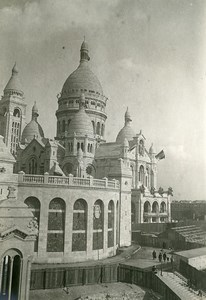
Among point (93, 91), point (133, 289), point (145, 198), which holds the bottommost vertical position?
point (133, 289)

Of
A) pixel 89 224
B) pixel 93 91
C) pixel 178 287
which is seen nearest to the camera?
pixel 178 287

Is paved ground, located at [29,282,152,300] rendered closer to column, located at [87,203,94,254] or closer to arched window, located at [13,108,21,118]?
column, located at [87,203,94,254]

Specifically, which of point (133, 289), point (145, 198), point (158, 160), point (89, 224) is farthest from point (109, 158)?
point (133, 289)

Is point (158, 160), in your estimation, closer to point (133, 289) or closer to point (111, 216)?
point (111, 216)

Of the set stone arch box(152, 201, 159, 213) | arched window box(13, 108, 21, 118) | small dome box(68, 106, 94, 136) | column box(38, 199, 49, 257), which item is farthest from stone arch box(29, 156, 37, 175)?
stone arch box(152, 201, 159, 213)

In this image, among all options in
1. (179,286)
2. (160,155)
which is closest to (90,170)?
(160,155)

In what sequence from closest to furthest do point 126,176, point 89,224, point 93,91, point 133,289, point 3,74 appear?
1. point 3,74
2. point 133,289
3. point 89,224
4. point 126,176
5. point 93,91

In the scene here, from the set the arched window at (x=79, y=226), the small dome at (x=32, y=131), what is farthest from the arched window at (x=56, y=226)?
the small dome at (x=32, y=131)

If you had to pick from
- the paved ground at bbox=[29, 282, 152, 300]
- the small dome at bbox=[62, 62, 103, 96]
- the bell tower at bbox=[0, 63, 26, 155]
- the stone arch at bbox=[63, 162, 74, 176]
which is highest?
the small dome at bbox=[62, 62, 103, 96]
